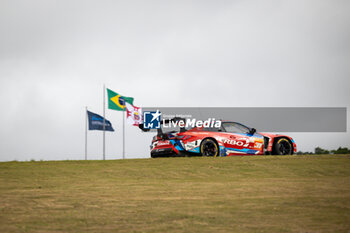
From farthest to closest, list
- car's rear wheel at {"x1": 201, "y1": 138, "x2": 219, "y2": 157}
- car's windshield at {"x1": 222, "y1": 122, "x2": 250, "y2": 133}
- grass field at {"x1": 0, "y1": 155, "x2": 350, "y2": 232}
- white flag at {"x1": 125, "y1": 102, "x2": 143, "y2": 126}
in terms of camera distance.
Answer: white flag at {"x1": 125, "y1": 102, "x2": 143, "y2": 126}
car's windshield at {"x1": 222, "y1": 122, "x2": 250, "y2": 133}
car's rear wheel at {"x1": 201, "y1": 138, "x2": 219, "y2": 157}
grass field at {"x1": 0, "y1": 155, "x2": 350, "y2": 232}

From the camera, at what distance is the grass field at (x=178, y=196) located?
590 centimetres

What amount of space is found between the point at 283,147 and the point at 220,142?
9.69 feet

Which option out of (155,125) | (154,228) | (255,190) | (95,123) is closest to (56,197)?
(154,228)

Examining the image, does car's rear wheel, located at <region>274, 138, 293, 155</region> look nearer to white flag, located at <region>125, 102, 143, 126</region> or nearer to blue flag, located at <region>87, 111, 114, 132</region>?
white flag, located at <region>125, 102, 143, 126</region>

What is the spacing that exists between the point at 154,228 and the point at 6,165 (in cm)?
912

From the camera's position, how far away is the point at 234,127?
16609 mm

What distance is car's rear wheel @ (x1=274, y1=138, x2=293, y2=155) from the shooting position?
1697cm

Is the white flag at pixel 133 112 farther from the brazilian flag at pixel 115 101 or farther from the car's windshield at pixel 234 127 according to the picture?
the car's windshield at pixel 234 127

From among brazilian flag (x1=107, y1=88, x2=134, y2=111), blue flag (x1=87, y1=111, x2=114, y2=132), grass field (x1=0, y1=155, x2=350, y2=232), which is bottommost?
Result: grass field (x1=0, y1=155, x2=350, y2=232)

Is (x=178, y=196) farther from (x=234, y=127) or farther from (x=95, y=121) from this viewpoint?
(x=95, y=121)

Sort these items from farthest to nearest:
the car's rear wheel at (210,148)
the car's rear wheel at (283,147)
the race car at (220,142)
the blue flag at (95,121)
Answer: the blue flag at (95,121) → the car's rear wheel at (283,147) → the car's rear wheel at (210,148) → the race car at (220,142)
